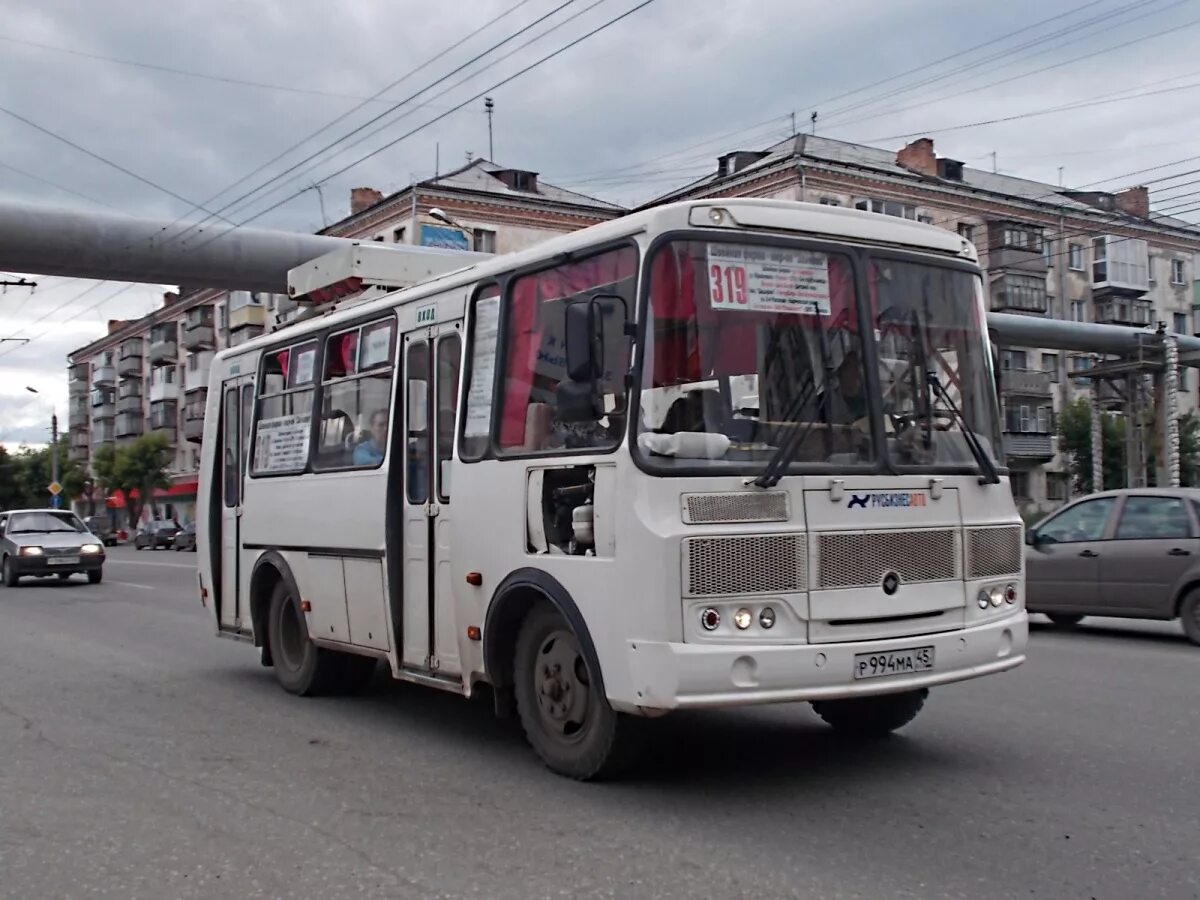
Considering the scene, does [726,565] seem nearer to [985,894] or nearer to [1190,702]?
[985,894]

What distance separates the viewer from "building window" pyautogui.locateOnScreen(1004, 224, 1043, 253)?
56156mm

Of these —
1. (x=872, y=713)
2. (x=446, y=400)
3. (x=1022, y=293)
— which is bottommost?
(x=872, y=713)

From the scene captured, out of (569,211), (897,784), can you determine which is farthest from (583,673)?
(569,211)

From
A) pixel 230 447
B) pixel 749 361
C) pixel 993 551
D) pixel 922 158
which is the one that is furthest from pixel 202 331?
pixel 749 361

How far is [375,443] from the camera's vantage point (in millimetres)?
8539

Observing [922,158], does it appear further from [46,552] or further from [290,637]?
[290,637]

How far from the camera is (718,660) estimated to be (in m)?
5.89

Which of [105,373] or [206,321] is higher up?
[206,321]

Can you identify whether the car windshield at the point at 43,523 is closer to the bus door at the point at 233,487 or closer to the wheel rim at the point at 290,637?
the bus door at the point at 233,487

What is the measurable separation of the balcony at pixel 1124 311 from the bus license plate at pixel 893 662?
57048 mm

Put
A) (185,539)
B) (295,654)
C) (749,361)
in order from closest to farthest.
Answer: (749,361), (295,654), (185,539)

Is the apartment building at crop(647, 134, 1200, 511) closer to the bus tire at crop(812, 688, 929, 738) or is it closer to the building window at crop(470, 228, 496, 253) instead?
the building window at crop(470, 228, 496, 253)

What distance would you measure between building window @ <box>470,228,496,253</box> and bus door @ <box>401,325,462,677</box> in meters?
46.4

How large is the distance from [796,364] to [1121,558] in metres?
8.51
